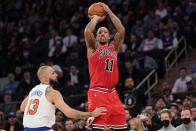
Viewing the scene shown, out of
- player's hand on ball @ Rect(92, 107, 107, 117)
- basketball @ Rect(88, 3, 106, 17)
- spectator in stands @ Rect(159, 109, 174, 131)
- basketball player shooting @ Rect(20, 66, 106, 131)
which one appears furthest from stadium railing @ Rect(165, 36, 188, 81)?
basketball player shooting @ Rect(20, 66, 106, 131)

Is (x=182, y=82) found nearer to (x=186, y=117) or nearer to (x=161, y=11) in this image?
(x=186, y=117)

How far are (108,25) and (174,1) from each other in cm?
297

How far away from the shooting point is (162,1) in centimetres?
1802

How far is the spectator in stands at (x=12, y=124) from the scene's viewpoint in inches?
495

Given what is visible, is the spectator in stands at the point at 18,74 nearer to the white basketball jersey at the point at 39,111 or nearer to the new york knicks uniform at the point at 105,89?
the new york knicks uniform at the point at 105,89

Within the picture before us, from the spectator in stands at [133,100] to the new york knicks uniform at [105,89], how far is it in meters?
3.95

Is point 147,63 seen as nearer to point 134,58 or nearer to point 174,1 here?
point 134,58

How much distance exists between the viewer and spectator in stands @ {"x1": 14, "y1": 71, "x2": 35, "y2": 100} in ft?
50.9

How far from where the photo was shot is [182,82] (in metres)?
13.5

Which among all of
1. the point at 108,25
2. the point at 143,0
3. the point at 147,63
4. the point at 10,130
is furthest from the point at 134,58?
the point at 10,130

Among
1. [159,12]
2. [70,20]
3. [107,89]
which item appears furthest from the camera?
[70,20]

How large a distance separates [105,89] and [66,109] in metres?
1.21

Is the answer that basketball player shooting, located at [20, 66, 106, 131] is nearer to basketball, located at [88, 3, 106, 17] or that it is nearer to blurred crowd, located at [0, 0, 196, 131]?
basketball, located at [88, 3, 106, 17]

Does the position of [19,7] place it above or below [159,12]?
above
